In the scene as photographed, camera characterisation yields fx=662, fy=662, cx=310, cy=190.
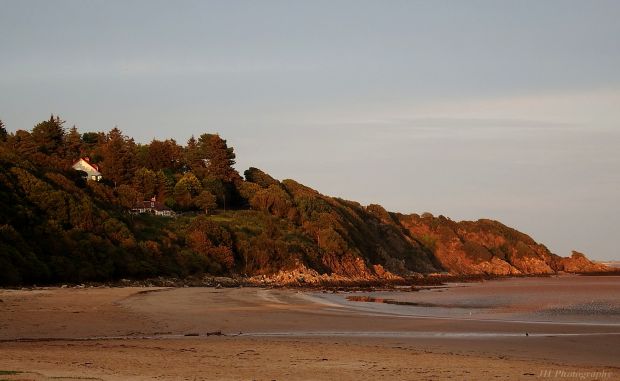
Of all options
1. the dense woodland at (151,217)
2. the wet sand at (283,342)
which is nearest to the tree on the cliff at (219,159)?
the dense woodland at (151,217)

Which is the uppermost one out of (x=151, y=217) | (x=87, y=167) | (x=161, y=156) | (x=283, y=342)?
(x=161, y=156)

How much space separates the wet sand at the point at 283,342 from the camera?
11492mm

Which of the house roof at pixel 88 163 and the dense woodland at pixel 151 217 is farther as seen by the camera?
the house roof at pixel 88 163

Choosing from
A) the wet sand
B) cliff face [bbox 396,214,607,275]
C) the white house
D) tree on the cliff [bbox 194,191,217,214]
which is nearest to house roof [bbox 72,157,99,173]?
the white house

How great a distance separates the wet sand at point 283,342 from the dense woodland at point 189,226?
526 inches

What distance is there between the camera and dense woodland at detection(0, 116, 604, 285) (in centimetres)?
4025

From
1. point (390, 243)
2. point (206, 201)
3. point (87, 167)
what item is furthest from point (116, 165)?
point (390, 243)

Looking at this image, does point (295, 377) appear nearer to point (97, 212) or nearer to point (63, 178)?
point (97, 212)

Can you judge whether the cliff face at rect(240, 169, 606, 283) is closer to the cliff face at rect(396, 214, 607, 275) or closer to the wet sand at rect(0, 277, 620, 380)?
the cliff face at rect(396, 214, 607, 275)

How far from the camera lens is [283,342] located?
1609 centimetres

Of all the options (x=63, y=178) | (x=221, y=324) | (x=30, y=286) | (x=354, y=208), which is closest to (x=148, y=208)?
(x=63, y=178)

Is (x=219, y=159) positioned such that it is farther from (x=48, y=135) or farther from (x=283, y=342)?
(x=283, y=342)

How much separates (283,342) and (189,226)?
42.0 meters

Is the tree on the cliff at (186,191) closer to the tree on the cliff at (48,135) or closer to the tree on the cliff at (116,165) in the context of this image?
the tree on the cliff at (116,165)
